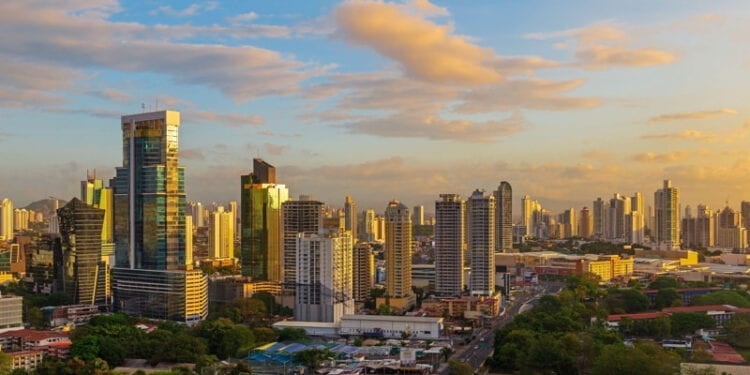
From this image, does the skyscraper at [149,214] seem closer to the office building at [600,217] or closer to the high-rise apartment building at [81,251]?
the high-rise apartment building at [81,251]

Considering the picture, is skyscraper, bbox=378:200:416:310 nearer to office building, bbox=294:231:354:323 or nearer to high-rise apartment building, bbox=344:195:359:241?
office building, bbox=294:231:354:323

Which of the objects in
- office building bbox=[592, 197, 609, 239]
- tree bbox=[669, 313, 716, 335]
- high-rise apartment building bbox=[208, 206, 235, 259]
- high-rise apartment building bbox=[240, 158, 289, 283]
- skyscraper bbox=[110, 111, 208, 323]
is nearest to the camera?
tree bbox=[669, 313, 716, 335]

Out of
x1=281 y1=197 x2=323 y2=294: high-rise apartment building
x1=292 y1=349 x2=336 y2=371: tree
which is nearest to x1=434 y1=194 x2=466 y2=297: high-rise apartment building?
x1=281 y1=197 x2=323 y2=294: high-rise apartment building

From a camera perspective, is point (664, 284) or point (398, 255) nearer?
point (398, 255)

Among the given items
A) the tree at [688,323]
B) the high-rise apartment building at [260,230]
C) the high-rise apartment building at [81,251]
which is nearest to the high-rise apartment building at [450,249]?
the high-rise apartment building at [260,230]

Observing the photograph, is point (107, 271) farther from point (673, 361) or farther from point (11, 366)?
point (673, 361)

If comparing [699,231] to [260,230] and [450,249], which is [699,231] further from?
[260,230]

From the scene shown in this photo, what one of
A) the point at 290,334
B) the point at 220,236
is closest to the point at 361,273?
the point at 290,334
